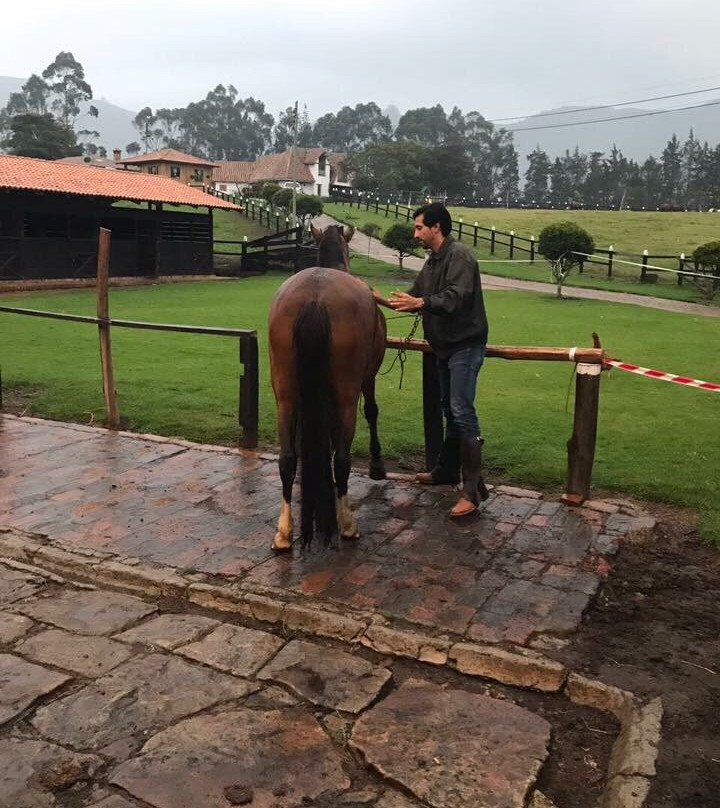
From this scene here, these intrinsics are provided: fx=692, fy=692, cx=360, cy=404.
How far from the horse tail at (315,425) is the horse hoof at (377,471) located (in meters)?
1.43

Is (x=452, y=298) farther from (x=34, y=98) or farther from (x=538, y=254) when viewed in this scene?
(x=34, y=98)

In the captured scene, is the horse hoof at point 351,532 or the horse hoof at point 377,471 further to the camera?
the horse hoof at point 377,471

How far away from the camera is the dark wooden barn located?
1942 cm

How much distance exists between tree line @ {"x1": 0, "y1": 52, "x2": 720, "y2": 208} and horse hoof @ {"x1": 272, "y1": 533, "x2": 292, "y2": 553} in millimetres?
57011

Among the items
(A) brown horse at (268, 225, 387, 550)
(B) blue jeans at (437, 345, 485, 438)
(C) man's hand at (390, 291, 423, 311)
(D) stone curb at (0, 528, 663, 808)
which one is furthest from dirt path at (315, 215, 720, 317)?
(D) stone curb at (0, 528, 663, 808)

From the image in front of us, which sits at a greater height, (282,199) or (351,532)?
(282,199)

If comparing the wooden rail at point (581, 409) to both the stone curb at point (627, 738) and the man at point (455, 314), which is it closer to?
the man at point (455, 314)

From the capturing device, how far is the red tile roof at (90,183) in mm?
19406

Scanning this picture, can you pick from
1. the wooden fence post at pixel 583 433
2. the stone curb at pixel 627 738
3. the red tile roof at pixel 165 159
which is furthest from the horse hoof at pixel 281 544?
the red tile roof at pixel 165 159

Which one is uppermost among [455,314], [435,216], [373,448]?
[435,216]

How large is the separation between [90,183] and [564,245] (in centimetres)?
1461

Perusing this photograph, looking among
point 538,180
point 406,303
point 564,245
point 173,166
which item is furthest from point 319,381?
point 538,180

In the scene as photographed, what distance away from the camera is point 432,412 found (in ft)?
16.6

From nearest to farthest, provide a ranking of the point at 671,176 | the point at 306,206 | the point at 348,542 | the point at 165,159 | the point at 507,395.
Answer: the point at 348,542 → the point at 507,395 → the point at 306,206 → the point at 165,159 → the point at 671,176
